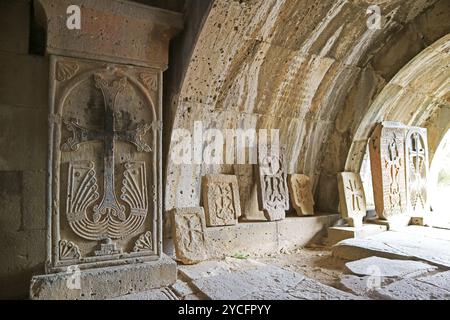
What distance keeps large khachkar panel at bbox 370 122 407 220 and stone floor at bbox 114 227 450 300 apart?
582 mm

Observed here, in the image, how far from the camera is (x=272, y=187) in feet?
12.9

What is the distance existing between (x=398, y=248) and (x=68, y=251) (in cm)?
308

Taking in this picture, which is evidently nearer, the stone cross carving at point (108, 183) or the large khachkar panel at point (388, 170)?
the stone cross carving at point (108, 183)

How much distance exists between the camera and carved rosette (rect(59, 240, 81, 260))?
2379mm

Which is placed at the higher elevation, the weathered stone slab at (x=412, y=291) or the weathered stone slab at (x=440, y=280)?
the weathered stone slab at (x=440, y=280)

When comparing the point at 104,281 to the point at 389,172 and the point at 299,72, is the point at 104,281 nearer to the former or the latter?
the point at 299,72

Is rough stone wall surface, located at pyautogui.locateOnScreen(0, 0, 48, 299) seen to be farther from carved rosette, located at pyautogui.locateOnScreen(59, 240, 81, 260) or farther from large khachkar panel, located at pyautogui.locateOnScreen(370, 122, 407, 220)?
large khachkar panel, located at pyautogui.locateOnScreen(370, 122, 407, 220)

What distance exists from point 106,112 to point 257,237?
2135mm

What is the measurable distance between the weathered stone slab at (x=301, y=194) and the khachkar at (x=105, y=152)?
2054mm

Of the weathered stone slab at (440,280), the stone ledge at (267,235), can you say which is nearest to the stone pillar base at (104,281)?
the stone ledge at (267,235)

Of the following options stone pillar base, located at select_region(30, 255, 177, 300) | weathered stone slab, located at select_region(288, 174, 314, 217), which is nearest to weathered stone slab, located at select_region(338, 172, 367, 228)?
weathered stone slab, located at select_region(288, 174, 314, 217)

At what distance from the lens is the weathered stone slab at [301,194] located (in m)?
4.21

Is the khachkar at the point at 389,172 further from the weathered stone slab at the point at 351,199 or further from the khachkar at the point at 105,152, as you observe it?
the khachkar at the point at 105,152
